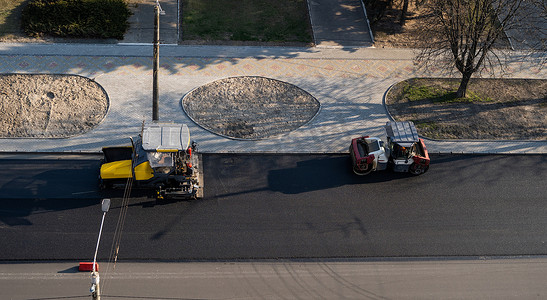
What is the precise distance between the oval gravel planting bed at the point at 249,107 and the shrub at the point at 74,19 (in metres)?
7.67

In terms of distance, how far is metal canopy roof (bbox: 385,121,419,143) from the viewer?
1894cm

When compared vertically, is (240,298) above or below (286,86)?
below

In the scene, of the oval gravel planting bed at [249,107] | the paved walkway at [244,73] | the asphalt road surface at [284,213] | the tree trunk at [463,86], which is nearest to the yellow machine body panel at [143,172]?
the asphalt road surface at [284,213]

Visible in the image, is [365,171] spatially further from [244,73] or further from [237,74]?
[237,74]

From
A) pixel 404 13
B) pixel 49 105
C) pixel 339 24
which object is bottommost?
pixel 49 105

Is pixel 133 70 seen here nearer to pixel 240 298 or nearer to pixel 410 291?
pixel 240 298

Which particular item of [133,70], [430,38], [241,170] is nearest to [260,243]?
[241,170]

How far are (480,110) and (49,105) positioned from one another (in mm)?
22395

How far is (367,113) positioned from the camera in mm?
23031

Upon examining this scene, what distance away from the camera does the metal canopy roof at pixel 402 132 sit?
18.9 metres

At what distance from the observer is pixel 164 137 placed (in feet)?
57.2

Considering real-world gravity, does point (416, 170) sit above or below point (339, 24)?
below

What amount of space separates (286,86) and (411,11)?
12911 millimetres

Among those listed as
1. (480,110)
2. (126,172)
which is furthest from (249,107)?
(480,110)
